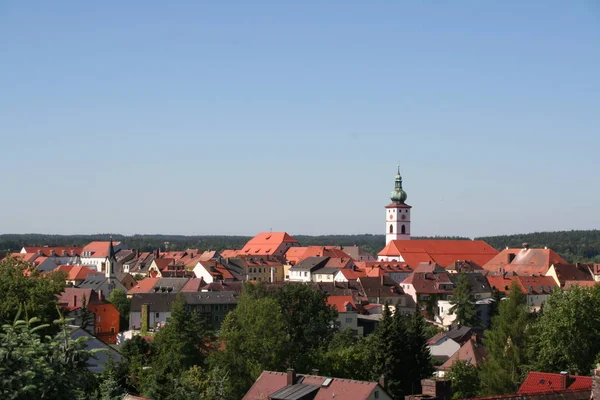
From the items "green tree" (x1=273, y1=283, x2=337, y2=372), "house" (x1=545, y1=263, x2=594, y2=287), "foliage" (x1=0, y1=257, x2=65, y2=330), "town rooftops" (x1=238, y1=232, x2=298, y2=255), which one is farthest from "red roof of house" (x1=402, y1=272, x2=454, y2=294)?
"town rooftops" (x1=238, y1=232, x2=298, y2=255)

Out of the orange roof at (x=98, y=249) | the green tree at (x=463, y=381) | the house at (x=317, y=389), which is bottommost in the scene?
the green tree at (x=463, y=381)

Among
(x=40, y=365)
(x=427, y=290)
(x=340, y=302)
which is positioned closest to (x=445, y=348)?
(x=340, y=302)

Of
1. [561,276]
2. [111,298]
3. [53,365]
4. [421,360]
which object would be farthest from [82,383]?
[561,276]

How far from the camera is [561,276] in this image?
110 metres

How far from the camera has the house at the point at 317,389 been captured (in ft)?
108

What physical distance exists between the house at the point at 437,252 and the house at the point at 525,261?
8.23m

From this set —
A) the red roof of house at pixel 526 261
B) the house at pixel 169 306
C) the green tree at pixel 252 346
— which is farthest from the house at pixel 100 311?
the red roof of house at pixel 526 261

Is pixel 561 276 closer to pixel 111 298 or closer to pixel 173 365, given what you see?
pixel 111 298

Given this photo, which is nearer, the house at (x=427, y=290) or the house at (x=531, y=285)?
the house at (x=427, y=290)

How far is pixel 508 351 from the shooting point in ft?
153

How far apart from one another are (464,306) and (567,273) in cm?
3029

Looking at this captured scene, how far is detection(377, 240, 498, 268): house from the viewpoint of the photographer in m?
137

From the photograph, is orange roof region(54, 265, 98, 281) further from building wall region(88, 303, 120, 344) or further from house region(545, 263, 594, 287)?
house region(545, 263, 594, 287)

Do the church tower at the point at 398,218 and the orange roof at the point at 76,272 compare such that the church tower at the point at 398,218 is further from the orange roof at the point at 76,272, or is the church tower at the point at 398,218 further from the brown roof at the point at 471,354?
the brown roof at the point at 471,354
